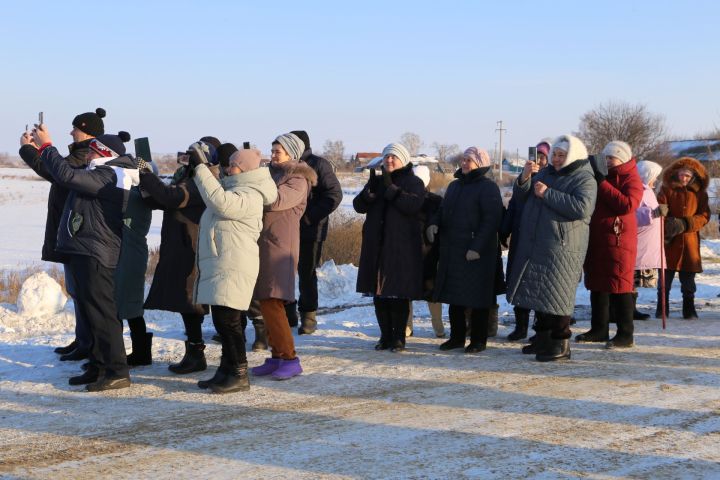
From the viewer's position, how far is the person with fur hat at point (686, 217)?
946 centimetres

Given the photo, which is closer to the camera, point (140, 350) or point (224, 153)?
point (224, 153)

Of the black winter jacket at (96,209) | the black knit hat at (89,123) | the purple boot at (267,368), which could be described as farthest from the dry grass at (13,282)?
the purple boot at (267,368)

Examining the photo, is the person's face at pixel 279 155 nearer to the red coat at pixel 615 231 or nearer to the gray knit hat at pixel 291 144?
the gray knit hat at pixel 291 144

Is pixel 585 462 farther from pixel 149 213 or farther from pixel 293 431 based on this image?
pixel 149 213

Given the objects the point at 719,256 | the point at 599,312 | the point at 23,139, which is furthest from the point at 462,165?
the point at 719,256

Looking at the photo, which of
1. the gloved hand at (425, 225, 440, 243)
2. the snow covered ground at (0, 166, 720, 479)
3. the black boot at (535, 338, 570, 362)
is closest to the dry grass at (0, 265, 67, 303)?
the snow covered ground at (0, 166, 720, 479)

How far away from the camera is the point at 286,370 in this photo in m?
6.61

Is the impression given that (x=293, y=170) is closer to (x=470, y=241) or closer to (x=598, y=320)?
(x=470, y=241)

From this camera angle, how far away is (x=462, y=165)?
7.67 metres

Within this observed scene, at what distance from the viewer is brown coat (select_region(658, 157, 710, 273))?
948cm

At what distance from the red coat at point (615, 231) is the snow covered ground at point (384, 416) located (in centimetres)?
70

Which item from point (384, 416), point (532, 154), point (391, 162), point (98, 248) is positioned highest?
point (532, 154)

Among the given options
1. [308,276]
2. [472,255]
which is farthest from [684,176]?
[308,276]

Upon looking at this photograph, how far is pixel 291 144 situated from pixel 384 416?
2.54 meters
